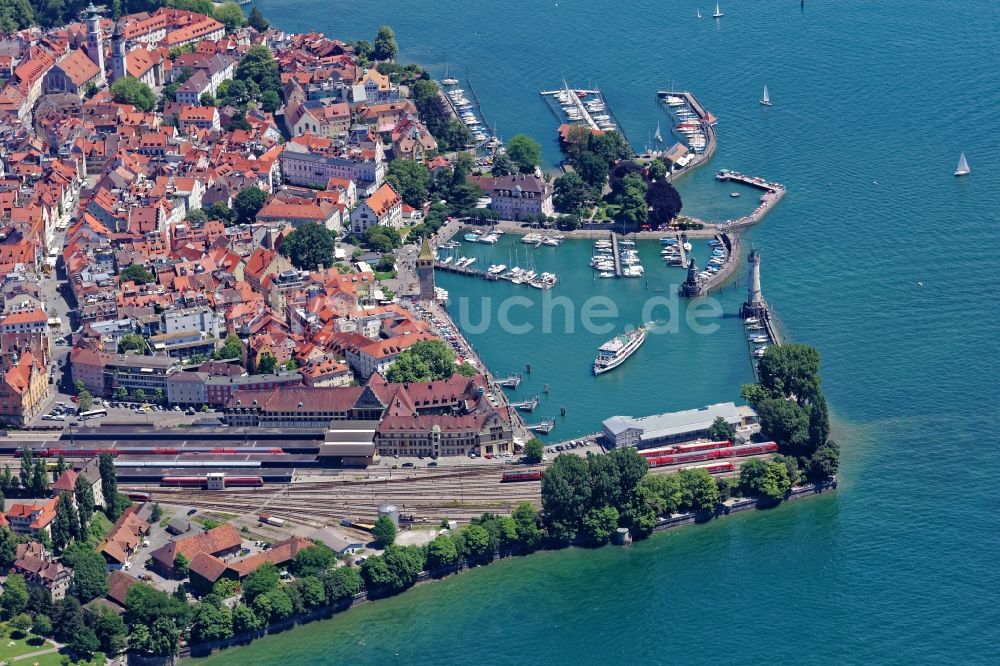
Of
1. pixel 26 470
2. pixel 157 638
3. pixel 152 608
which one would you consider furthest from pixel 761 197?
pixel 157 638

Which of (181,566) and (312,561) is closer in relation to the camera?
(312,561)

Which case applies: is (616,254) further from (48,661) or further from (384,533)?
(48,661)

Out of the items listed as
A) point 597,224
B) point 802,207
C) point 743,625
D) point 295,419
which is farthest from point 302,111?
point 743,625

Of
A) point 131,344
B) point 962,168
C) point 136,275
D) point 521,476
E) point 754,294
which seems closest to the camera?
point 521,476

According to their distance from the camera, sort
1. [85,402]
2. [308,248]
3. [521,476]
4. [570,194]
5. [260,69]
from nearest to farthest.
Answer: [521,476]
[85,402]
[308,248]
[570,194]
[260,69]

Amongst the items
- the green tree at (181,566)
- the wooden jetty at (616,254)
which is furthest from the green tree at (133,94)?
the green tree at (181,566)

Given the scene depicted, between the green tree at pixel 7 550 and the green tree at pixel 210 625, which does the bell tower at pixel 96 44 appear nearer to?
the green tree at pixel 7 550

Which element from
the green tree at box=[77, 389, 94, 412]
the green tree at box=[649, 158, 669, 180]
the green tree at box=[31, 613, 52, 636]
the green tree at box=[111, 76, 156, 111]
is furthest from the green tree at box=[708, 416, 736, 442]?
the green tree at box=[111, 76, 156, 111]

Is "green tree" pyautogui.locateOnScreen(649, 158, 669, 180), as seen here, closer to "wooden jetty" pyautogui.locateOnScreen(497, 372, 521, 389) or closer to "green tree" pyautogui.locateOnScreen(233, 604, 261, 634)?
"wooden jetty" pyautogui.locateOnScreen(497, 372, 521, 389)
